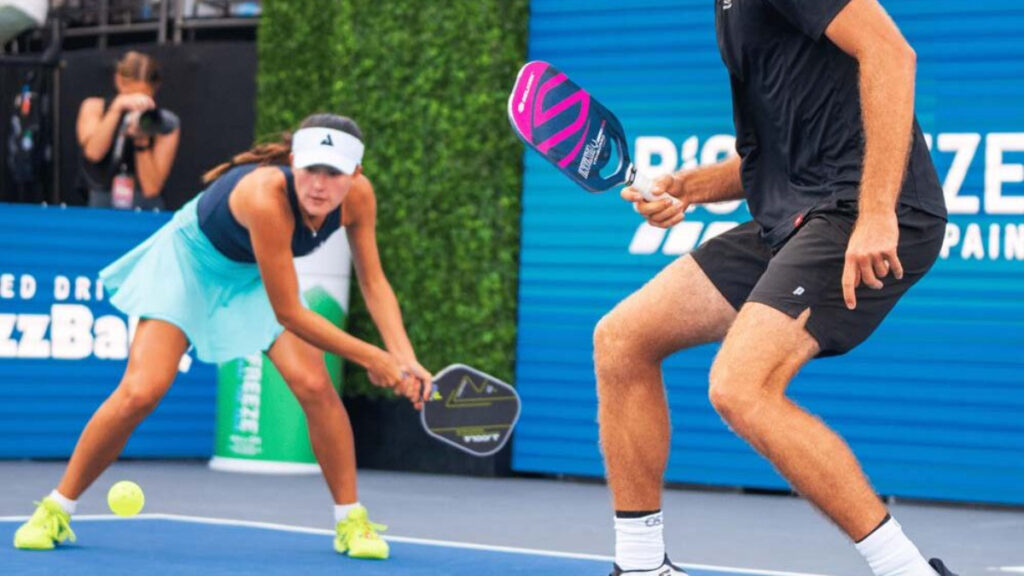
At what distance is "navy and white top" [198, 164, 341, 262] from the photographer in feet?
20.0

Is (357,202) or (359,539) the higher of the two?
(357,202)

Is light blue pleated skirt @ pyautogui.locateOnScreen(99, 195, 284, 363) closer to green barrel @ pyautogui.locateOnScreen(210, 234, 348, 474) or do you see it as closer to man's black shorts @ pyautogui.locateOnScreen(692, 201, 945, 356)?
man's black shorts @ pyautogui.locateOnScreen(692, 201, 945, 356)

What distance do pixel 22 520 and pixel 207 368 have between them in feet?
11.3

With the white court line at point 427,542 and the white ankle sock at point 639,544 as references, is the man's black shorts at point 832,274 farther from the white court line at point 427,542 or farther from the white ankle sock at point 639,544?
the white court line at point 427,542

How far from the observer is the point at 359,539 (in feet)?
19.8

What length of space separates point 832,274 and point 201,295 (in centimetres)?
284

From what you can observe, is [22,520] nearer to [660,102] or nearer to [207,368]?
[207,368]

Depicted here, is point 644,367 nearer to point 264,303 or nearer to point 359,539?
point 359,539

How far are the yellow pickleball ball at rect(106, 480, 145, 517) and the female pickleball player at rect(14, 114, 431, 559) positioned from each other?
0.36 metres

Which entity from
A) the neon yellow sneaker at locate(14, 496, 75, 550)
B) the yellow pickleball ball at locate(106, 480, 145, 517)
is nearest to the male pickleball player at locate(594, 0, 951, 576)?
the neon yellow sneaker at locate(14, 496, 75, 550)

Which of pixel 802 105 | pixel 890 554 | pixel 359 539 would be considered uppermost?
pixel 802 105

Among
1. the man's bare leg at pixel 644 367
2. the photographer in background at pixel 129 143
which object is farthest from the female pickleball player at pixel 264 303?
the photographer in background at pixel 129 143

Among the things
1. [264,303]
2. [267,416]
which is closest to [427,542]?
[264,303]

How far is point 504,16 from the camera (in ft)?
32.1
